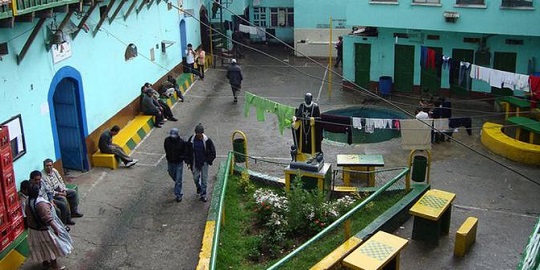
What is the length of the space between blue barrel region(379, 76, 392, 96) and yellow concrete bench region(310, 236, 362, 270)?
12.2 m

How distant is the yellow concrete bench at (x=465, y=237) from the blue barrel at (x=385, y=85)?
440 inches

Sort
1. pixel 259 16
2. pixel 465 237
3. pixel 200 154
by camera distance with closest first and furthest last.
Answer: pixel 465 237 < pixel 200 154 < pixel 259 16

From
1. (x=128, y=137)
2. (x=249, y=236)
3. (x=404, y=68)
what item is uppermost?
(x=404, y=68)

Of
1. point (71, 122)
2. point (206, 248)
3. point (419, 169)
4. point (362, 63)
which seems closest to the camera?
point (206, 248)

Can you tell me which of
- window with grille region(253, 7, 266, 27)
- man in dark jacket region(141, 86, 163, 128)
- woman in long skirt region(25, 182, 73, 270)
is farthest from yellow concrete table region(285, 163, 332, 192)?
window with grille region(253, 7, 266, 27)

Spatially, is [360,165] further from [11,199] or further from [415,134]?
[11,199]

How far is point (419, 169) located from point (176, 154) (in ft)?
17.2

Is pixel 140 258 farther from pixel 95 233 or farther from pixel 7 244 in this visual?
pixel 7 244

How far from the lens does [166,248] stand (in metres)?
11.0

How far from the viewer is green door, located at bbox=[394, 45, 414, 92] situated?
70.9 feet

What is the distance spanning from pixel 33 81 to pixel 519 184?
36.4 ft

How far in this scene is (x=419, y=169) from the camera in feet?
43.4

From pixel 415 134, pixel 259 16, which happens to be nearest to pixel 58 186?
pixel 415 134

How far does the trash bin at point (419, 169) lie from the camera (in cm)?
1316
